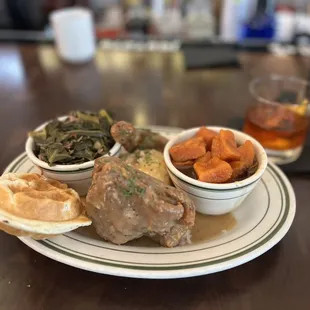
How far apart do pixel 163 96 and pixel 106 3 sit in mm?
1919

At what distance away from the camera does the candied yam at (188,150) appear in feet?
3.15

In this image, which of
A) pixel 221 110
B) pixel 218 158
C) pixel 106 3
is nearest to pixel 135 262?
pixel 218 158

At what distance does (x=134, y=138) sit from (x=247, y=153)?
0.98 feet

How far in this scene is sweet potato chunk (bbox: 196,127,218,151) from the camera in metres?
1.00

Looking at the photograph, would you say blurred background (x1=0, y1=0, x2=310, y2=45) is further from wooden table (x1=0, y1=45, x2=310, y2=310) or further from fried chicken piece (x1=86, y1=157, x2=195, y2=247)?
fried chicken piece (x1=86, y1=157, x2=195, y2=247)

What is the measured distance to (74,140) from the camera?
40.3 inches

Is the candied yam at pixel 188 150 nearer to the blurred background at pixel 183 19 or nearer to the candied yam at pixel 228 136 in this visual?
the candied yam at pixel 228 136

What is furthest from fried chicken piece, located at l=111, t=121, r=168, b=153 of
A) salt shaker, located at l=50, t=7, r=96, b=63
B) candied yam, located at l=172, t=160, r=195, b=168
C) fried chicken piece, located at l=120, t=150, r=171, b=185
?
salt shaker, located at l=50, t=7, r=96, b=63

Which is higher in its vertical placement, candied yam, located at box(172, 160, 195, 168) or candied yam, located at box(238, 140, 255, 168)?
candied yam, located at box(238, 140, 255, 168)

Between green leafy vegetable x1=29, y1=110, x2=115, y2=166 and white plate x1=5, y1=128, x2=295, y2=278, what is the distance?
0.20 metres

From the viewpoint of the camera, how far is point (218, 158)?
0.93 meters

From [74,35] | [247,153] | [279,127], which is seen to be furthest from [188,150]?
[74,35]

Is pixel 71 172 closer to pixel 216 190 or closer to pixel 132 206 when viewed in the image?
pixel 132 206

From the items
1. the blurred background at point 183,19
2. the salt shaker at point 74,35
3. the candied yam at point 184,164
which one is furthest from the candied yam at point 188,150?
the blurred background at point 183,19
